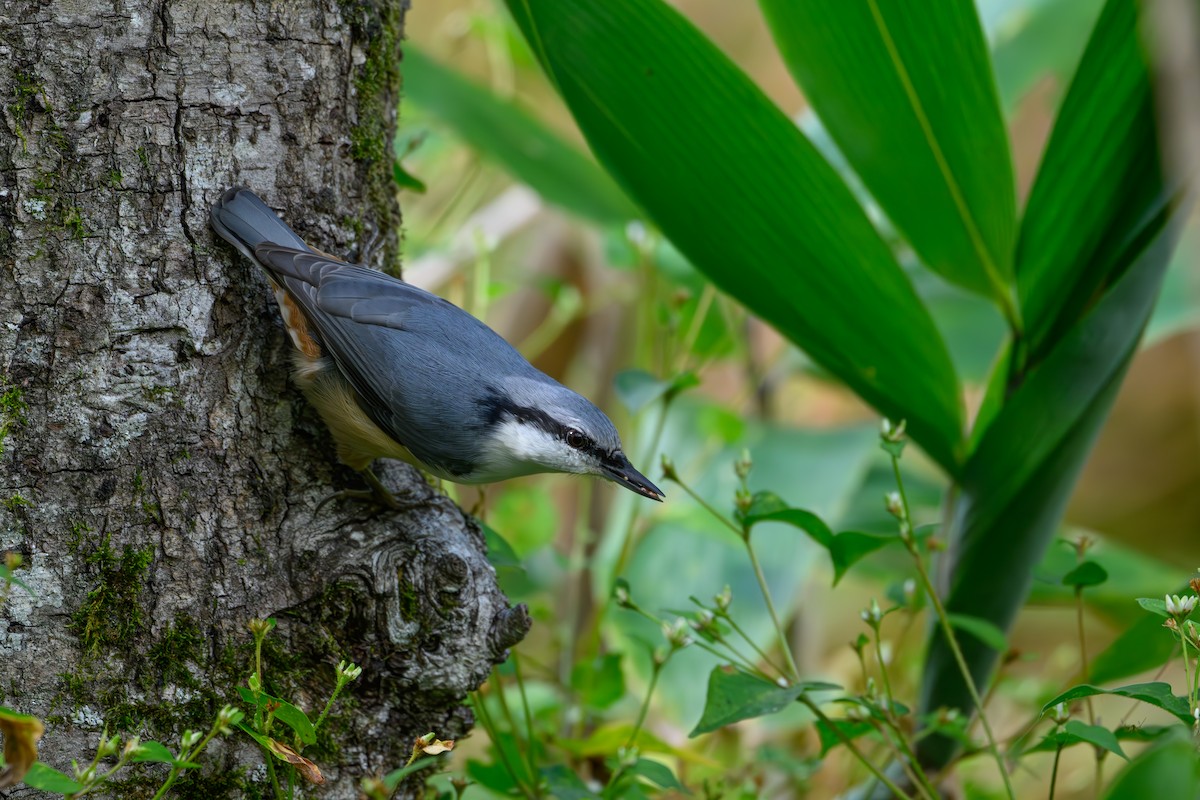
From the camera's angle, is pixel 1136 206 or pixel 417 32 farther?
pixel 417 32

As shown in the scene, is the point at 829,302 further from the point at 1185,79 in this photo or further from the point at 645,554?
the point at 645,554

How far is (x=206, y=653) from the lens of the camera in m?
1.26

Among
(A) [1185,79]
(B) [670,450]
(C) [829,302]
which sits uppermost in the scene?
(A) [1185,79]

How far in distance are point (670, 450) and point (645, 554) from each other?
0.41 metres

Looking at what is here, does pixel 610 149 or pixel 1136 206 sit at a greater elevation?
pixel 1136 206

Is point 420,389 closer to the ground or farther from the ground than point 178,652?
farther from the ground

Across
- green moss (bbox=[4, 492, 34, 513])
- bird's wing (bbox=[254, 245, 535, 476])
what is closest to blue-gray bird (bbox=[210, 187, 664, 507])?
bird's wing (bbox=[254, 245, 535, 476])

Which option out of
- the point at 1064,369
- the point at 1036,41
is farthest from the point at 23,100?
the point at 1036,41

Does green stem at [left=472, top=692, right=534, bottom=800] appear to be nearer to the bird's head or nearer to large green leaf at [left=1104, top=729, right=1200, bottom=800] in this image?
the bird's head

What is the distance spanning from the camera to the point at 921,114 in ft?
5.03

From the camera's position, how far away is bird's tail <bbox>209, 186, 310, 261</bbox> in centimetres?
128

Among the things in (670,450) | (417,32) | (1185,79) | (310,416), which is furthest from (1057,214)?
(417,32)

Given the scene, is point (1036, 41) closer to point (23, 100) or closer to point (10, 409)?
point (23, 100)

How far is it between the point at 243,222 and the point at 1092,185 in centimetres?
128
